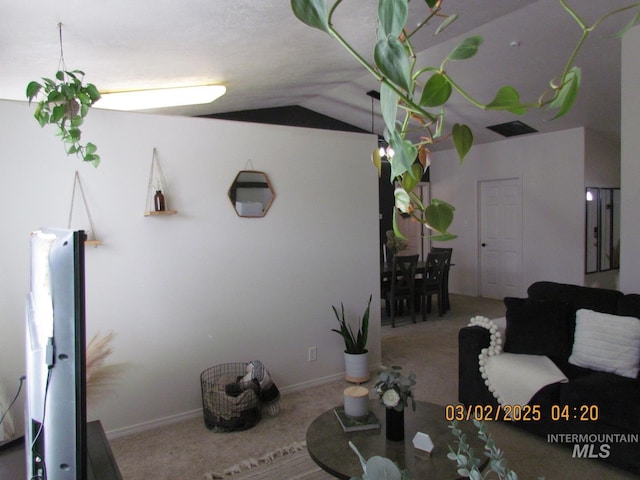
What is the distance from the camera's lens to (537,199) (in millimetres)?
6383

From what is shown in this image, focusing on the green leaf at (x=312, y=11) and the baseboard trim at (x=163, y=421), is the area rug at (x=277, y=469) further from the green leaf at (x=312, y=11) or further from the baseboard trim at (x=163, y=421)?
the green leaf at (x=312, y=11)

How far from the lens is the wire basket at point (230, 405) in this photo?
2875 millimetres

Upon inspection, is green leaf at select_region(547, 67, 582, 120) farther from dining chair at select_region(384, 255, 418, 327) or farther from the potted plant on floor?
dining chair at select_region(384, 255, 418, 327)

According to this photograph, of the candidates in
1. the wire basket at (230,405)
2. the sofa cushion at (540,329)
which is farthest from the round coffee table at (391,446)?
the sofa cushion at (540,329)

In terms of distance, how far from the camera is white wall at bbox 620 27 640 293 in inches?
133

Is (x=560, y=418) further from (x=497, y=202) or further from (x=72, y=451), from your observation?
(x=497, y=202)

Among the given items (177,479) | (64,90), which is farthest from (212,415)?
(64,90)

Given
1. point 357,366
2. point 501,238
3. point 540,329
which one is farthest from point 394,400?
point 501,238

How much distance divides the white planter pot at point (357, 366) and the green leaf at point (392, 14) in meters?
3.53

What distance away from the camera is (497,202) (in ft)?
23.0

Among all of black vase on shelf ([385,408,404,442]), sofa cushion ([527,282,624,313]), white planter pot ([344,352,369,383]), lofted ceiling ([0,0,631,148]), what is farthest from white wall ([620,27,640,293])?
black vase on shelf ([385,408,404,442])

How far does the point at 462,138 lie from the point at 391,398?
183cm

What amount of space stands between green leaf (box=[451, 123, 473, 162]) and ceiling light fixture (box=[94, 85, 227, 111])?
3.78 m

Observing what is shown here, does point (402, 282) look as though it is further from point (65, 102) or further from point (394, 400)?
point (65, 102)
